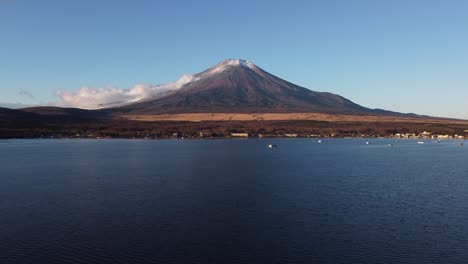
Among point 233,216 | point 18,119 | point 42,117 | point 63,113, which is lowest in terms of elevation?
point 233,216

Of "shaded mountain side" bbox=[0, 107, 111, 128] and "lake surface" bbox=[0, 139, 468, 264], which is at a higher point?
"shaded mountain side" bbox=[0, 107, 111, 128]

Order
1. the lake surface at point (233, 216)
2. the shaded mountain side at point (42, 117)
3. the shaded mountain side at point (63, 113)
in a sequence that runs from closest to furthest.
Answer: the lake surface at point (233, 216) → the shaded mountain side at point (42, 117) → the shaded mountain side at point (63, 113)

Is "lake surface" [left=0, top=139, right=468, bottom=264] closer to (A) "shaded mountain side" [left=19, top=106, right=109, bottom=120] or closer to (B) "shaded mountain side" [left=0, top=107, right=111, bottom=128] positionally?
(B) "shaded mountain side" [left=0, top=107, right=111, bottom=128]

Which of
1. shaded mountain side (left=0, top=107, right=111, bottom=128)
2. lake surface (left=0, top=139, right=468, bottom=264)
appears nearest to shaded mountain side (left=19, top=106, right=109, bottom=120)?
shaded mountain side (left=0, top=107, right=111, bottom=128)

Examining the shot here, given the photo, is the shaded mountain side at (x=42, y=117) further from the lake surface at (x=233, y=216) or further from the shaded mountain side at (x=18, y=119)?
the lake surface at (x=233, y=216)

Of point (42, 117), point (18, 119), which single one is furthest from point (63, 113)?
point (18, 119)

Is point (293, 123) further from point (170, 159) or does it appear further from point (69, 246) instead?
point (69, 246)

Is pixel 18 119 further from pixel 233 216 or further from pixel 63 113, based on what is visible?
pixel 233 216

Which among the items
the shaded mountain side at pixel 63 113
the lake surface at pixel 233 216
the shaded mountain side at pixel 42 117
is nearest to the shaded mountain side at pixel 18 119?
the shaded mountain side at pixel 42 117
